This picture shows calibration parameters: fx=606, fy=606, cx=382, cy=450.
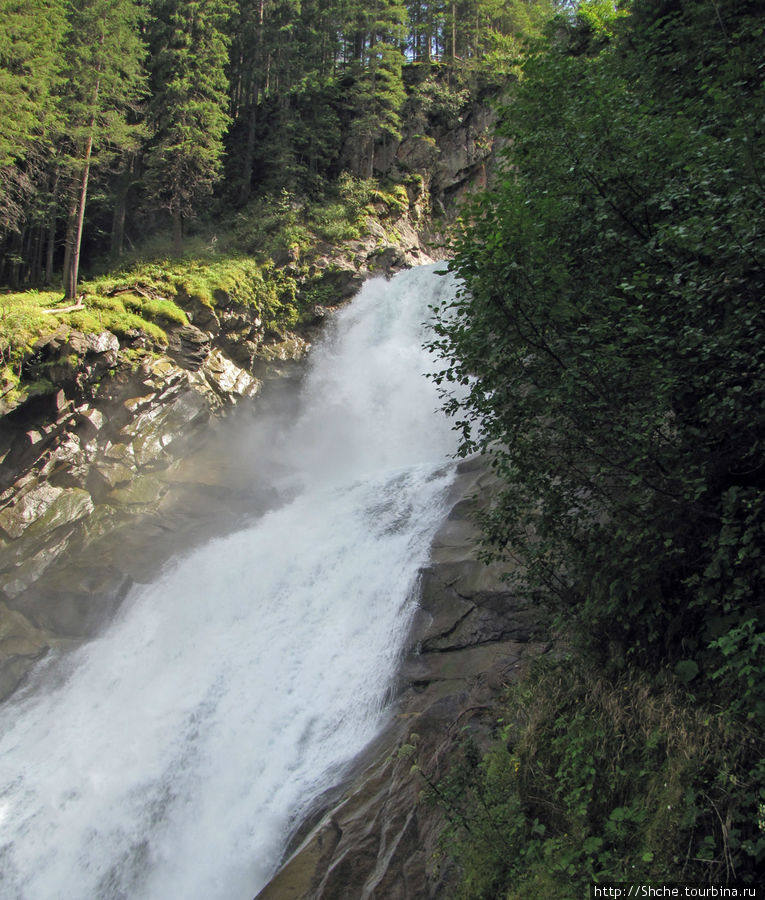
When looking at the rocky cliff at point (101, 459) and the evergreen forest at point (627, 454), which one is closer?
the evergreen forest at point (627, 454)

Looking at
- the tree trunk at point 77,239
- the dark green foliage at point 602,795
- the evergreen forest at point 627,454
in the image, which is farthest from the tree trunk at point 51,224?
the dark green foliage at point 602,795

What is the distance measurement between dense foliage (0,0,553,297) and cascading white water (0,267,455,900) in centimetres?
1163

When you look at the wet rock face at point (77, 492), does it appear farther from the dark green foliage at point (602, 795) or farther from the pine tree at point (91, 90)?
the dark green foliage at point (602, 795)

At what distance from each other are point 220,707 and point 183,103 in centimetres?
2284

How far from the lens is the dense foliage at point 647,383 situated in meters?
4.07

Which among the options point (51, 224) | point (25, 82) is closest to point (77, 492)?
point (25, 82)

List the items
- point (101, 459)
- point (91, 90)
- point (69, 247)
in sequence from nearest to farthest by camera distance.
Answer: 1. point (101, 459)
2. point (69, 247)
3. point (91, 90)

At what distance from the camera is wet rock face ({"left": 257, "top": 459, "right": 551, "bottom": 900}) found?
5770 millimetres

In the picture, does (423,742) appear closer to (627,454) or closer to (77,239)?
(627,454)

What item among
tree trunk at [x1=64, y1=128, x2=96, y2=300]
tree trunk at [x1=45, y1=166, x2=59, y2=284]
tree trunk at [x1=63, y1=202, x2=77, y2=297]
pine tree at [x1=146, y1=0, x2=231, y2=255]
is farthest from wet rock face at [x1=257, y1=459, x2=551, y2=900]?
tree trunk at [x1=45, y1=166, x2=59, y2=284]

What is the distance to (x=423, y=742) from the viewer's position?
6672 mm

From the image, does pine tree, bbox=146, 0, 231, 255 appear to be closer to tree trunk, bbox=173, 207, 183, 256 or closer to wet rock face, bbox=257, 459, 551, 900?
tree trunk, bbox=173, 207, 183, 256

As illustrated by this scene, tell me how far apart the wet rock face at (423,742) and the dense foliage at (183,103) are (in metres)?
16.4

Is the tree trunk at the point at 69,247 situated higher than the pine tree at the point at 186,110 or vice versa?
the pine tree at the point at 186,110
